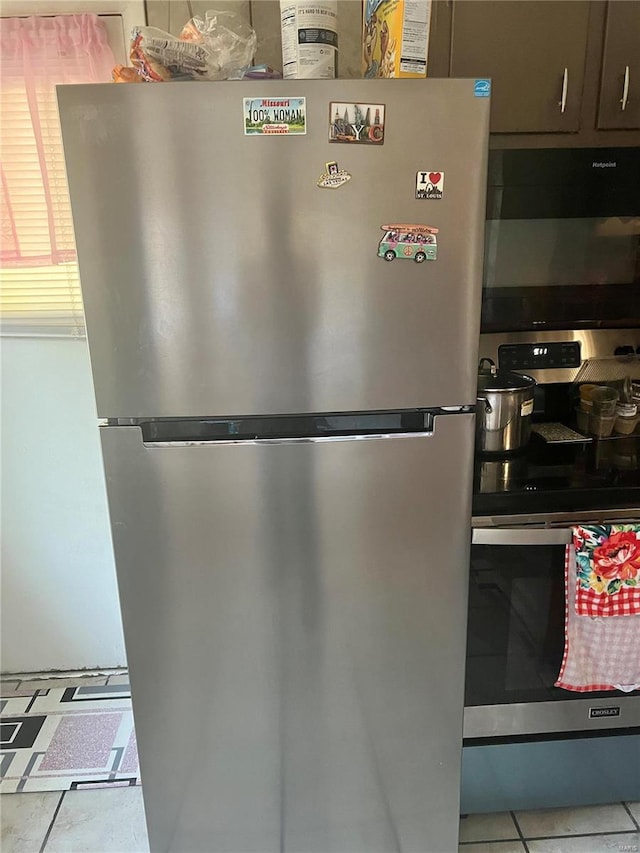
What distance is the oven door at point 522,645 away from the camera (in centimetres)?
136

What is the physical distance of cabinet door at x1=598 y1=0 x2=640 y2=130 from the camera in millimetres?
1421

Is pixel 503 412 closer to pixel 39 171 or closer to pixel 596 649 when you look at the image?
pixel 596 649

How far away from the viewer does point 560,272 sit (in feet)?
4.98

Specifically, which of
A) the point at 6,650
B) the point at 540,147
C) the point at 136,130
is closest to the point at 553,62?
the point at 540,147

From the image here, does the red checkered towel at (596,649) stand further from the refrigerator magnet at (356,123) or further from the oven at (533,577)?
the refrigerator magnet at (356,123)

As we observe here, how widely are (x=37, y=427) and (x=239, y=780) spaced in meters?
→ 1.19

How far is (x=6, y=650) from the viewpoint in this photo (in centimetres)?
216

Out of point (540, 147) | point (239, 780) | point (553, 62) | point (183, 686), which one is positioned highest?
point (553, 62)

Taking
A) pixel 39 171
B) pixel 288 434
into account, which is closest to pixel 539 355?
pixel 288 434

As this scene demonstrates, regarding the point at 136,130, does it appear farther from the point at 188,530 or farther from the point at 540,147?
the point at 540,147

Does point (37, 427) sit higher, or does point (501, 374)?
point (501, 374)

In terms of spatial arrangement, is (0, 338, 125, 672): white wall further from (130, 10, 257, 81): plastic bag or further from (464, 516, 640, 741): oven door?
(464, 516, 640, 741): oven door

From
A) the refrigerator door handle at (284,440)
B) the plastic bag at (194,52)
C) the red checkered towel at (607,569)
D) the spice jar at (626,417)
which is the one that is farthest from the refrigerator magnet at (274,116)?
the spice jar at (626,417)

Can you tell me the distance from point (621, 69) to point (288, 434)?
1.13 metres
